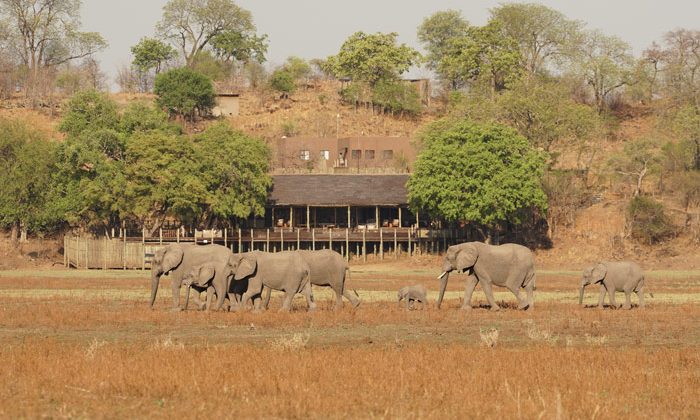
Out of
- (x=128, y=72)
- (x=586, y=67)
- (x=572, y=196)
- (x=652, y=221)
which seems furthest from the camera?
(x=128, y=72)

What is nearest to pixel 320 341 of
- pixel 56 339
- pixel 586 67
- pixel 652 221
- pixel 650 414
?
pixel 56 339

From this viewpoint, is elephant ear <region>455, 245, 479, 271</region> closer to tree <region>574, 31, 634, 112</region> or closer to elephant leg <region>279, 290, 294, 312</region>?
elephant leg <region>279, 290, 294, 312</region>

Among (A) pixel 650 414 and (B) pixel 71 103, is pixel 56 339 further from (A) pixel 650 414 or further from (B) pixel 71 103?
(B) pixel 71 103

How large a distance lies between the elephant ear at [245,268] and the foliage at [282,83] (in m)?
102

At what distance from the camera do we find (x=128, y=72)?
496ft

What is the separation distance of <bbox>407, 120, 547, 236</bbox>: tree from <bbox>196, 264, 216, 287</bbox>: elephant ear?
1615 inches

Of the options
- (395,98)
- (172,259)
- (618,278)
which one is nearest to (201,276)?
(172,259)

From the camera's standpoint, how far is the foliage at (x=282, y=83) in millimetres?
137125

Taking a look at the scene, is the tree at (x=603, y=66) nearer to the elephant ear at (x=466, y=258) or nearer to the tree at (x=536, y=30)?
the tree at (x=536, y=30)

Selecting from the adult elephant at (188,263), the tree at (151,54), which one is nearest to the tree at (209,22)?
the tree at (151,54)

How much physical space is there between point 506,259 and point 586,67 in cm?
9136

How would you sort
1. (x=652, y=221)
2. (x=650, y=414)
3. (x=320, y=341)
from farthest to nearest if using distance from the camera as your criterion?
(x=652, y=221) → (x=320, y=341) → (x=650, y=414)

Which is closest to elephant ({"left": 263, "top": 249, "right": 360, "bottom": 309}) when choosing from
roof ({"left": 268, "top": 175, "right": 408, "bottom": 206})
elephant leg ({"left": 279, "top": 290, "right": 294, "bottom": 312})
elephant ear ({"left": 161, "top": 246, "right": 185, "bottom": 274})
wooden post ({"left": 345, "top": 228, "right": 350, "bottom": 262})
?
elephant leg ({"left": 279, "top": 290, "right": 294, "bottom": 312})

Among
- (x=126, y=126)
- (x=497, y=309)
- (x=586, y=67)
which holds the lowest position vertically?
(x=497, y=309)
